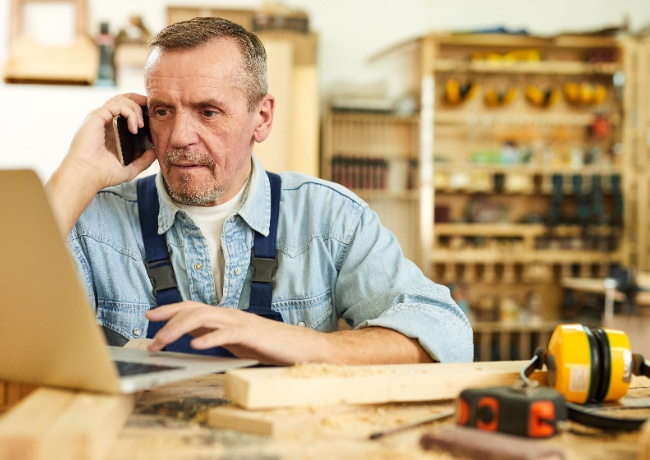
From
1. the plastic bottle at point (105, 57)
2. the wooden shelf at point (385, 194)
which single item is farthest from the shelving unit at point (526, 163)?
the plastic bottle at point (105, 57)

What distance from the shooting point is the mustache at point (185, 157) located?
1649mm

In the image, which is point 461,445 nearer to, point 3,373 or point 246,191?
point 3,373

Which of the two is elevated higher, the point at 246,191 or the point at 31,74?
the point at 31,74

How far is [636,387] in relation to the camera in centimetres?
123

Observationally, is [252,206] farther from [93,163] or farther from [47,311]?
[47,311]

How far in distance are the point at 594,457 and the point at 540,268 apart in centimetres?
525

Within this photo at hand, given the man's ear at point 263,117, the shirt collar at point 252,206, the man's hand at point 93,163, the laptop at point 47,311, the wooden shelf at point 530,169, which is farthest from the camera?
the wooden shelf at point 530,169

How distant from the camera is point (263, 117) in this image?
6.18ft

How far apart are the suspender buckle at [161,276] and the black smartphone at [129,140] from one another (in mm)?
282

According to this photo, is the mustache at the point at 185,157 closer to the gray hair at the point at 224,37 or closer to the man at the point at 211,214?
the man at the point at 211,214

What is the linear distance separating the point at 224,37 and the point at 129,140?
35 cm

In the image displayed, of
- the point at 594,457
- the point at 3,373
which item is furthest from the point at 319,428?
the point at 3,373

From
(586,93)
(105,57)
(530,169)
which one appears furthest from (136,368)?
(586,93)

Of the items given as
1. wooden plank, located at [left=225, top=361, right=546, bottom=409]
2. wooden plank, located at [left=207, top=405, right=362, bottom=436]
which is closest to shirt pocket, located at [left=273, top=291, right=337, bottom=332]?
wooden plank, located at [left=225, top=361, right=546, bottom=409]
